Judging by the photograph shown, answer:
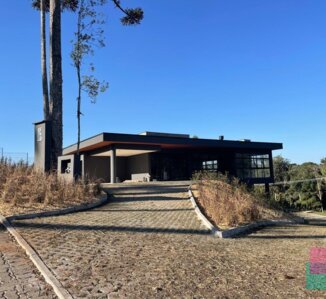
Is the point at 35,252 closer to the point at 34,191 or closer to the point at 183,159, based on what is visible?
the point at 34,191

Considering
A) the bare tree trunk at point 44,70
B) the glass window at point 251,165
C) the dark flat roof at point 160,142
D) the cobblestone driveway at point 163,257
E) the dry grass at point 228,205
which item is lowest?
the cobblestone driveway at point 163,257

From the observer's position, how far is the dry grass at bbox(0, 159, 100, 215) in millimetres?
11227

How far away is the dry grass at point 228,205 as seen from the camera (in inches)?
439

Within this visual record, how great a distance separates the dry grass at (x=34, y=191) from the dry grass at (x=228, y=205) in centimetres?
411

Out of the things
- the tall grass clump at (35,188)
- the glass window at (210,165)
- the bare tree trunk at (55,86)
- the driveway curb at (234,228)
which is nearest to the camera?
the driveway curb at (234,228)

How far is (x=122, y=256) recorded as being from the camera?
636 centimetres

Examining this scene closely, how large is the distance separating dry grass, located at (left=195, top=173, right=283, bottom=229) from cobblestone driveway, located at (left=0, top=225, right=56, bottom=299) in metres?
5.64

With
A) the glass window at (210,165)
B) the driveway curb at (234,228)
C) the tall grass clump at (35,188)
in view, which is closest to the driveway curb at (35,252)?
the tall grass clump at (35,188)

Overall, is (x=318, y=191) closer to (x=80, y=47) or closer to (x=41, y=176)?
(x=80, y=47)

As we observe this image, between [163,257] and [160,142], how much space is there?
2745 cm

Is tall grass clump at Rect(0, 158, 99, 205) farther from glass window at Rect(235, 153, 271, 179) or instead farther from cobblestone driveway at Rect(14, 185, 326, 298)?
glass window at Rect(235, 153, 271, 179)

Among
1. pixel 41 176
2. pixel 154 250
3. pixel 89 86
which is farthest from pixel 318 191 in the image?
pixel 154 250

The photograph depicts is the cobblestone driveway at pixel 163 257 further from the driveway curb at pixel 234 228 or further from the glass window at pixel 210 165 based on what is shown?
the glass window at pixel 210 165

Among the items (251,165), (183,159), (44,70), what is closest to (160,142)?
(183,159)
